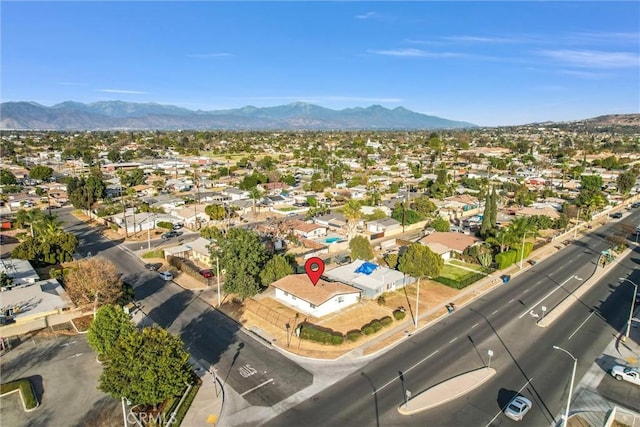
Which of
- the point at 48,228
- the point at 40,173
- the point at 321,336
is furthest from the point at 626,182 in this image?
the point at 40,173

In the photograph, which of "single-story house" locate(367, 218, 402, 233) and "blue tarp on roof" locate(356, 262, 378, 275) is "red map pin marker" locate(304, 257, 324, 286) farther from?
"single-story house" locate(367, 218, 402, 233)

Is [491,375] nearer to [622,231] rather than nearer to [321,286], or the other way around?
[321,286]

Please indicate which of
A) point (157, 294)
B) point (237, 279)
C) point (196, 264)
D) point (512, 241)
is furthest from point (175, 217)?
point (512, 241)

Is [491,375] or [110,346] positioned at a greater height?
[110,346]

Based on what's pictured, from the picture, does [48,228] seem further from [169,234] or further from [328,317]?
[328,317]

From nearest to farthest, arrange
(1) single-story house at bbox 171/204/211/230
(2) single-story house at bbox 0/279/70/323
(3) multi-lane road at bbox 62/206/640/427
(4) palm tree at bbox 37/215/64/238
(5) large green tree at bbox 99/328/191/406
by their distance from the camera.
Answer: (5) large green tree at bbox 99/328/191/406
(3) multi-lane road at bbox 62/206/640/427
(2) single-story house at bbox 0/279/70/323
(4) palm tree at bbox 37/215/64/238
(1) single-story house at bbox 171/204/211/230

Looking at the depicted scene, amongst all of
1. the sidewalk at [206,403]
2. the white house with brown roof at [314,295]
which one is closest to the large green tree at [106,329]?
the sidewalk at [206,403]

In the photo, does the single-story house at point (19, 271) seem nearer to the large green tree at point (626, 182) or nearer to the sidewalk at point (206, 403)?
the sidewalk at point (206, 403)

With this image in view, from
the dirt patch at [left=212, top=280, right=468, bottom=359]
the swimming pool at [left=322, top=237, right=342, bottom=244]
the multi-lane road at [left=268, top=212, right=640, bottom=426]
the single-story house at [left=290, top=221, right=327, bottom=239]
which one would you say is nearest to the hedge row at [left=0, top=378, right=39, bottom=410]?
the multi-lane road at [left=268, top=212, right=640, bottom=426]
